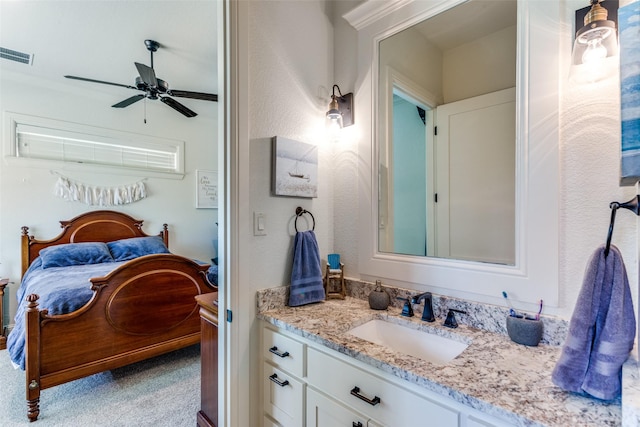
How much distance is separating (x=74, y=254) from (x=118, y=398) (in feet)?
6.03

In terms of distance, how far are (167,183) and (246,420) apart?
367cm

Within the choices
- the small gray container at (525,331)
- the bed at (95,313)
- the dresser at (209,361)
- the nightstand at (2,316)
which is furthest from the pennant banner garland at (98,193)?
the small gray container at (525,331)

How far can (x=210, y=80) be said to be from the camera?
347 cm

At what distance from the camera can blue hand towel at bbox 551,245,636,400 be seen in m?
0.71

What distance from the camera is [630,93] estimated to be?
0.61 meters

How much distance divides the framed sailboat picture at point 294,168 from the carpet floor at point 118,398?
1.67 m

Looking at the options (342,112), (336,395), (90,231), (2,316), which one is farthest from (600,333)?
(2,316)

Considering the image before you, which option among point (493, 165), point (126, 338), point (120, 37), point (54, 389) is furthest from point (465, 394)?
point (120, 37)

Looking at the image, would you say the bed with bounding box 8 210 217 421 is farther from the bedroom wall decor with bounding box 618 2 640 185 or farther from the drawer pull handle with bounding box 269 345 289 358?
the bedroom wall decor with bounding box 618 2 640 185

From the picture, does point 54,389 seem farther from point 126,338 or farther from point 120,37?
point 120,37

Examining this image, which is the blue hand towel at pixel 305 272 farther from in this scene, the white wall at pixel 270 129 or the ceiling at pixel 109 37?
the ceiling at pixel 109 37

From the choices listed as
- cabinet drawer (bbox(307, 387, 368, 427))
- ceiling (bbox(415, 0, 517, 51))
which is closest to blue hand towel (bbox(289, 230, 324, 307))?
cabinet drawer (bbox(307, 387, 368, 427))

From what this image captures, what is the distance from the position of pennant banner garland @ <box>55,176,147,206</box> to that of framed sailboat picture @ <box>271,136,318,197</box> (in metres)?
3.35

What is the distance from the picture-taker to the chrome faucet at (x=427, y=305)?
4.31 feet
